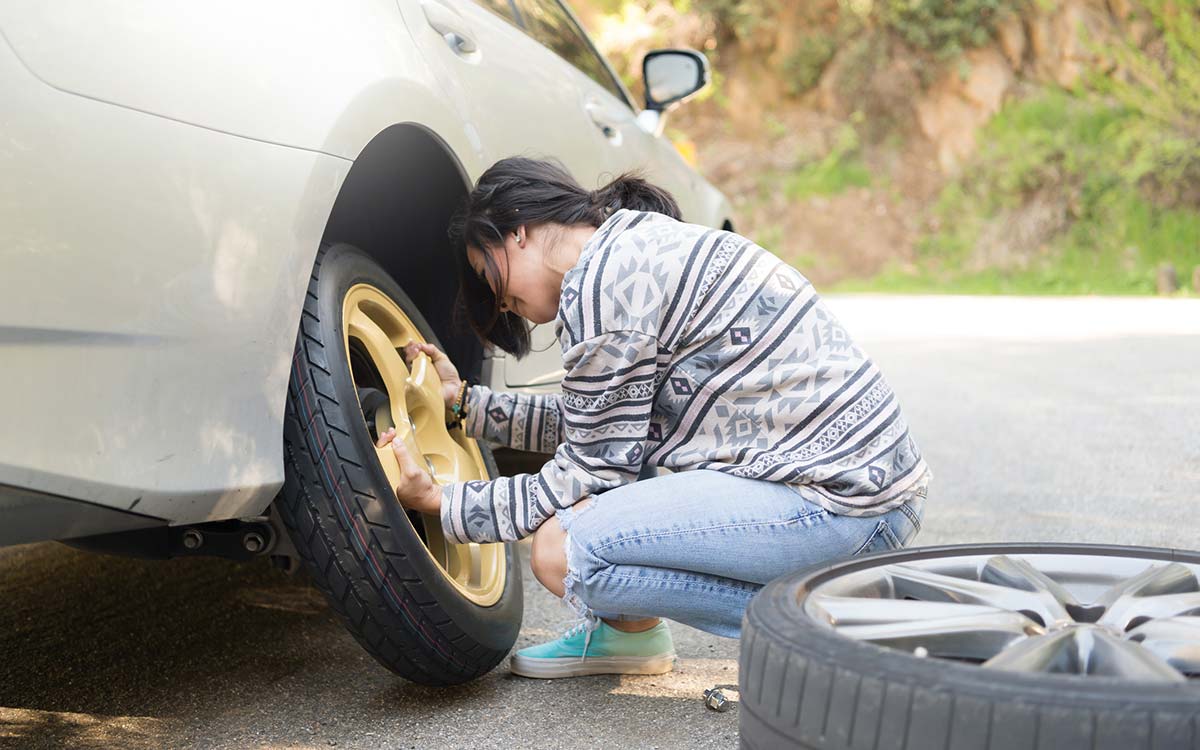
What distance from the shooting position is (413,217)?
234 cm

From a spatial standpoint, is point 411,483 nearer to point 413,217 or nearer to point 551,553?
point 551,553

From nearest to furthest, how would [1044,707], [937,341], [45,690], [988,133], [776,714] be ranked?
[1044,707], [776,714], [45,690], [937,341], [988,133]

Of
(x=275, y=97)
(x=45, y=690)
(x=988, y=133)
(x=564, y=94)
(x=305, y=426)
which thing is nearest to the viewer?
(x=275, y=97)

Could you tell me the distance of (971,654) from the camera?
4.47ft

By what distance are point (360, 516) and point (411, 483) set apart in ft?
0.73

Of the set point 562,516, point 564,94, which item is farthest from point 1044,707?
point 564,94

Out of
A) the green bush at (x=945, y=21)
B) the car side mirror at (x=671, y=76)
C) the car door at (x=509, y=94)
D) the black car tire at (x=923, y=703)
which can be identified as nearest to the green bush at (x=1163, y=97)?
the green bush at (x=945, y=21)

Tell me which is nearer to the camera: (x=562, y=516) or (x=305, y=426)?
(x=305, y=426)

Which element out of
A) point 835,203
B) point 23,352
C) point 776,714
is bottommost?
point 835,203

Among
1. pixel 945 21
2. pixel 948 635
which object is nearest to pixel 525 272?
pixel 948 635

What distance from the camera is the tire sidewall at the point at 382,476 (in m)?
1.74

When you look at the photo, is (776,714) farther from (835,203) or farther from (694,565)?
(835,203)

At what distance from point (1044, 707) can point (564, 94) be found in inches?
87.5

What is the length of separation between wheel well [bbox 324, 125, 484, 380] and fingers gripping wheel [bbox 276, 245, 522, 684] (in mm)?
192
